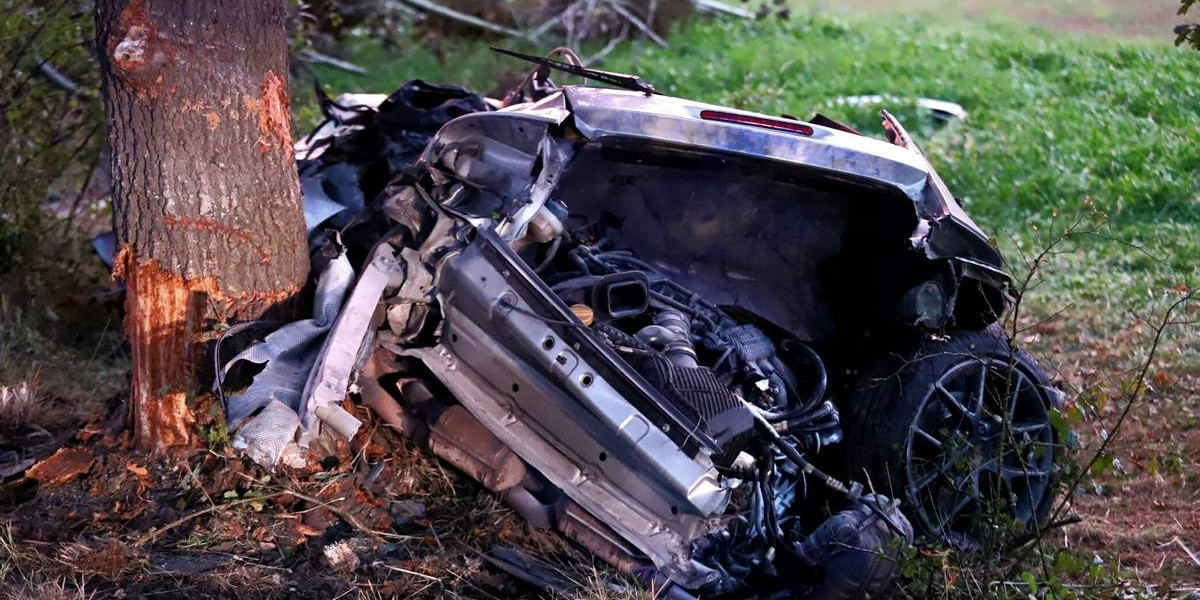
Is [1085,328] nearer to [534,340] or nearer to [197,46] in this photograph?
[534,340]

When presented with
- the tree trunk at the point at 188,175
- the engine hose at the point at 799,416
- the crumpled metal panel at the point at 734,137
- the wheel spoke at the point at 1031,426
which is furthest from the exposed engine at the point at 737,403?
the tree trunk at the point at 188,175

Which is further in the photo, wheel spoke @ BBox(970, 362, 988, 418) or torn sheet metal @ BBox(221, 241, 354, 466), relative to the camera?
wheel spoke @ BBox(970, 362, 988, 418)

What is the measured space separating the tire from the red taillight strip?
0.97 m

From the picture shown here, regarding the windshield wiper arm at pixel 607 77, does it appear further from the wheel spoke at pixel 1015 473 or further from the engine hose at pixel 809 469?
the wheel spoke at pixel 1015 473

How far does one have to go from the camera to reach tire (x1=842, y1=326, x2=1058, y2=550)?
4.54 meters

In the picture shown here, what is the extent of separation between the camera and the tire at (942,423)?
179 inches

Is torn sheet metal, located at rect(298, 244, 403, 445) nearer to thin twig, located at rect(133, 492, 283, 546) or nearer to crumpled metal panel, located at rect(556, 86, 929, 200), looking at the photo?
thin twig, located at rect(133, 492, 283, 546)

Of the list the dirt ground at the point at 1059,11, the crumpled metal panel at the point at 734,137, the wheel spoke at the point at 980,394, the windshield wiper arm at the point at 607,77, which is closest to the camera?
the crumpled metal panel at the point at 734,137

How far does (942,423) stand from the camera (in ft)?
15.3

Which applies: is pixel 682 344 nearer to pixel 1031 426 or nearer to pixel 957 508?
pixel 957 508

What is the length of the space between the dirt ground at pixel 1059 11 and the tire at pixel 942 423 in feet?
18.2

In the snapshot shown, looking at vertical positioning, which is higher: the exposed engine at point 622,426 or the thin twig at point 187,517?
the exposed engine at point 622,426

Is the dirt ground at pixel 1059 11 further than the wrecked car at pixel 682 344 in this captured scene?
Yes

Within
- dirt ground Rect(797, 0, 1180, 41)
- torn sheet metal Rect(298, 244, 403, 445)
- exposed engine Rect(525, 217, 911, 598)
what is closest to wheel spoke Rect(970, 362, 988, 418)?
exposed engine Rect(525, 217, 911, 598)
